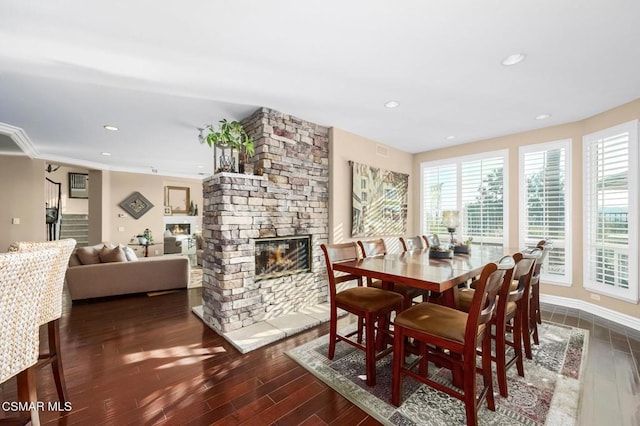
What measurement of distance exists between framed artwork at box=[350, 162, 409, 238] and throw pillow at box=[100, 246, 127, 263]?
3762 mm

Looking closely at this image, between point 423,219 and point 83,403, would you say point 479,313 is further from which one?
point 423,219

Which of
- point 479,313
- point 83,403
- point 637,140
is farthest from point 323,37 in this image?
point 637,140

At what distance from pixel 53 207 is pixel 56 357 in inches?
327

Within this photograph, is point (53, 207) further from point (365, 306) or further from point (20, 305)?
point (365, 306)

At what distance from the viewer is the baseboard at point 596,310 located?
126 inches

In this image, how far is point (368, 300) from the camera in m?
2.26

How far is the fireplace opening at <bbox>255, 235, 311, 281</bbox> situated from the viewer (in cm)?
337

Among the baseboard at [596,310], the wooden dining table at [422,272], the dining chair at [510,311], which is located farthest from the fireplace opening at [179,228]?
the baseboard at [596,310]

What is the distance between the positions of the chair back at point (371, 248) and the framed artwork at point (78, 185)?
32.4 feet

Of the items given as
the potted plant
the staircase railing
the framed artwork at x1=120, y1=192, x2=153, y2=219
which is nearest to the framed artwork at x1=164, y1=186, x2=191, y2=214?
the framed artwork at x1=120, y1=192, x2=153, y2=219

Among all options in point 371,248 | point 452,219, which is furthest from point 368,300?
point 452,219

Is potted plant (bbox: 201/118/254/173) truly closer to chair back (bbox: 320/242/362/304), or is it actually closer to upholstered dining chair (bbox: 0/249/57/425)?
chair back (bbox: 320/242/362/304)

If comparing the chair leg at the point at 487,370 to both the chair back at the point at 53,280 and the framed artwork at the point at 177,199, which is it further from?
the framed artwork at the point at 177,199

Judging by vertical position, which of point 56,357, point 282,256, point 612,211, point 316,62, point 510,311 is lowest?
point 56,357
